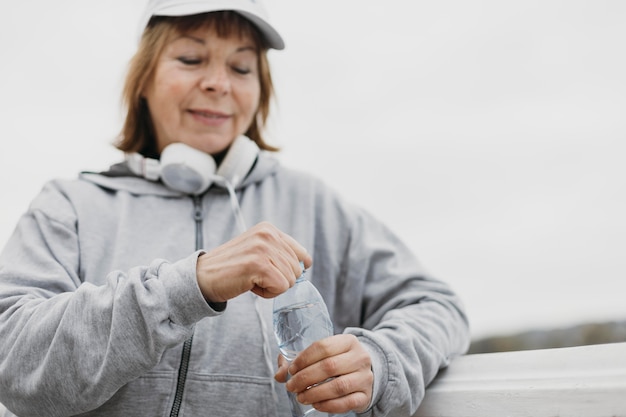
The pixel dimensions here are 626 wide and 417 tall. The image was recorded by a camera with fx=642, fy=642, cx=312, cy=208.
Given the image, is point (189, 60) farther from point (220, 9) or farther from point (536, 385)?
point (536, 385)

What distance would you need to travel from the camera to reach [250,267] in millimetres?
1152

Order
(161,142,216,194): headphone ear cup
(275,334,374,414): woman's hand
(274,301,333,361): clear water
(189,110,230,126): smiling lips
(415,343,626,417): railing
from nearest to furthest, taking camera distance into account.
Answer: (415,343,626,417): railing < (275,334,374,414): woman's hand < (274,301,333,361): clear water < (161,142,216,194): headphone ear cup < (189,110,230,126): smiling lips

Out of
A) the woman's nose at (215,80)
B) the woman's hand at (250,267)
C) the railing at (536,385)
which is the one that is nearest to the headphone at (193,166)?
the woman's nose at (215,80)

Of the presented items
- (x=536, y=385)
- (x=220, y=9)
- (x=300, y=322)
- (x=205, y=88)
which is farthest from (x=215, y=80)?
(x=536, y=385)

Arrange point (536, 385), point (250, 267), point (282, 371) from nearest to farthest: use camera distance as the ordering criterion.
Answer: point (250, 267) < point (536, 385) < point (282, 371)

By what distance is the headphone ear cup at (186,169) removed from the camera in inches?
69.2

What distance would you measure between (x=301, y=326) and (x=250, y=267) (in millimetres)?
299

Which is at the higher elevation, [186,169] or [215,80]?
[215,80]

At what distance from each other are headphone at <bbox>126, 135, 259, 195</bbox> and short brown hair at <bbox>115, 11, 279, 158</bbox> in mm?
180

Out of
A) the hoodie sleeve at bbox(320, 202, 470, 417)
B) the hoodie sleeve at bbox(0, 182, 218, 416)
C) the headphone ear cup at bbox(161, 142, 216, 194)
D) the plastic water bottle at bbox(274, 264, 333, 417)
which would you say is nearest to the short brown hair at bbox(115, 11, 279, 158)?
the headphone ear cup at bbox(161, 142, 216, 194)

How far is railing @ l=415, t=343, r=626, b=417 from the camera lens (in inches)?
43.8

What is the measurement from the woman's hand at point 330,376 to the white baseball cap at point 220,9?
999mm

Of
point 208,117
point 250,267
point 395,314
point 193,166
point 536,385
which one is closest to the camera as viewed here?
point 250,267

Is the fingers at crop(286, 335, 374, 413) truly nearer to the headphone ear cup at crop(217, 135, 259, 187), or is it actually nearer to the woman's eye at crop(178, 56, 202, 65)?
the headphone ear cup at crop(217, 135, 259, 187)
